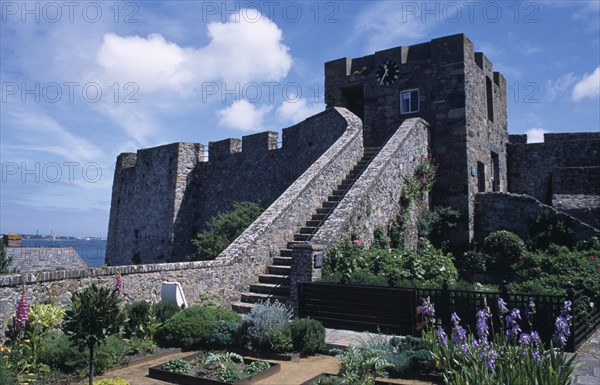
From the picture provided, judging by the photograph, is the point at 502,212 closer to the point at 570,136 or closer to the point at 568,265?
the point at 568,265

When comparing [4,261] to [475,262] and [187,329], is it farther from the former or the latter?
[475,262]

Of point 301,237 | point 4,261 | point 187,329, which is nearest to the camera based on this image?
point 187,329

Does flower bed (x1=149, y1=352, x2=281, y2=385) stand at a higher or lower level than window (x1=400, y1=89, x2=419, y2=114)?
lower

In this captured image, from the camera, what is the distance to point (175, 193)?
77.4 ft

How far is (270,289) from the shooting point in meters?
11.5

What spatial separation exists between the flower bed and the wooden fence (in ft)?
7.51

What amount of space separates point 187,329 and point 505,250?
9.90 m

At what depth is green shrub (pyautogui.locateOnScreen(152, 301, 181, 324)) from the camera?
30.7 feet

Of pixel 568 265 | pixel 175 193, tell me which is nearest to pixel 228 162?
pixel 175 193

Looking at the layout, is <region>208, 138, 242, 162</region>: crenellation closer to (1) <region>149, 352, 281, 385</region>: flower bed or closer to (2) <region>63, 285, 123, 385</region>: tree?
(1) <region>149, 352, 281, 385</region>: flower bed

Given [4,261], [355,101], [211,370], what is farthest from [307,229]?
[4,261]

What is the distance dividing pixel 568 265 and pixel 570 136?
13462mm

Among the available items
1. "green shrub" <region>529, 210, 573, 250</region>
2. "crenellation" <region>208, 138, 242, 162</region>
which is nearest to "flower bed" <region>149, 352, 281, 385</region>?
"green shrub" <region>529, 210, 573, 250</region>

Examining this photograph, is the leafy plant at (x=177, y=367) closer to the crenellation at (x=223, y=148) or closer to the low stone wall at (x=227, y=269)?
the low stone wall at (x=227, y=269)
